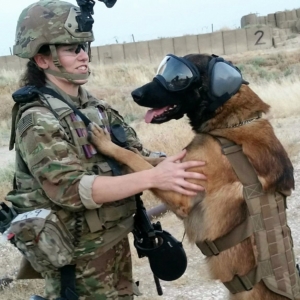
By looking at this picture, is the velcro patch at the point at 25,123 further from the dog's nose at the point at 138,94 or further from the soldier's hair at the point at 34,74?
the dog's nose at the point at 138,94

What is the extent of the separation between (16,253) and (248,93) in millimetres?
3672

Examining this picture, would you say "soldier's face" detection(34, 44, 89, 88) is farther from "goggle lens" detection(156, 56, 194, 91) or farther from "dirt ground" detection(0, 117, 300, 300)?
"dirt ground" detection(0, 117, 300, 300)

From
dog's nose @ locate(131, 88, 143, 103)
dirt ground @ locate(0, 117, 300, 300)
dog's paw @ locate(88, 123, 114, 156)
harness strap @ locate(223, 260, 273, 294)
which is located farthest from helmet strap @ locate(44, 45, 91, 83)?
dirt ground @ locate(0, 117, 300, 300)

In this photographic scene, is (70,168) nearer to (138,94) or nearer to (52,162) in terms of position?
(52,162)

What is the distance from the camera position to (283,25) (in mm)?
38094

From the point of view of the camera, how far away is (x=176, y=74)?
296 centimetres

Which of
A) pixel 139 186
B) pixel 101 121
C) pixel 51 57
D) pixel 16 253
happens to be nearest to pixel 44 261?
pixel 139 186

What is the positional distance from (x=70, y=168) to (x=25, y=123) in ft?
1.02

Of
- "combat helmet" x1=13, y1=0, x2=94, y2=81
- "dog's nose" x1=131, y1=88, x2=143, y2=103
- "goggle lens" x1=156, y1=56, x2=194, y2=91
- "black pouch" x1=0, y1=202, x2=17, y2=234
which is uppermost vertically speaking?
"combat helmet" x1=13, y1=0, x2=94, y2=81

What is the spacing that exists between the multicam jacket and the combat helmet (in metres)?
0.20

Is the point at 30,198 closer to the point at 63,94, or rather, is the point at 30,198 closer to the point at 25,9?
the point at 63,94

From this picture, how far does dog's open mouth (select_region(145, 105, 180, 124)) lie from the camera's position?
308 centimetres

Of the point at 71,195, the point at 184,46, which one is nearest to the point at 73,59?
the point at 71,195

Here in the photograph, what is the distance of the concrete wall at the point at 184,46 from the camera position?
3269cm
